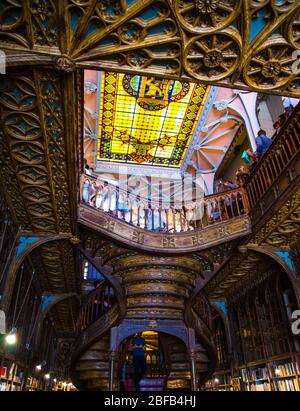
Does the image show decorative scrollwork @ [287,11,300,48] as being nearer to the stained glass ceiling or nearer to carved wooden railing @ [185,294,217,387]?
carved wooden railing @ [185,294,217,387]

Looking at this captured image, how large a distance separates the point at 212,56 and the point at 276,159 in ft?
9.81

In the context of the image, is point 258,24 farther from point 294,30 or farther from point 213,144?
point 213,144

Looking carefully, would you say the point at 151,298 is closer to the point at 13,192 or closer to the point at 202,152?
the point at 13,192

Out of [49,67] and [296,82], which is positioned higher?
[296,82]

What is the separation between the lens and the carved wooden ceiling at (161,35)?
2.43 meters

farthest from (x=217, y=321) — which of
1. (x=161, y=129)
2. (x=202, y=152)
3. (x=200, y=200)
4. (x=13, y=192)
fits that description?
(x=13, y=192)

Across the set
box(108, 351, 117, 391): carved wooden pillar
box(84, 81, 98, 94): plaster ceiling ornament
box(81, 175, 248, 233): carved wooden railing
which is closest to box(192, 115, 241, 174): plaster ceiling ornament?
box(84, 81, 98, 94): plaster ceiling ornament

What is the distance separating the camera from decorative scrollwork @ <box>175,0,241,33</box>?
2.52 metres

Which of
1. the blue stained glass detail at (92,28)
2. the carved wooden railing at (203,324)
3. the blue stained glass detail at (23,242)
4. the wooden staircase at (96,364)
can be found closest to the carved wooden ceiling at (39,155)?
the blue stained glass detail at (23,242)

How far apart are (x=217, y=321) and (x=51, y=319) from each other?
5.55m

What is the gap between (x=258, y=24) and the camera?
272 cm

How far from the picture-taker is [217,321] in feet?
32.6

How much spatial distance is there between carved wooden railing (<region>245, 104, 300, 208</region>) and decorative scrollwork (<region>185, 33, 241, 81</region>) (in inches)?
81.2

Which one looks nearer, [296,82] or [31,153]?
[296,82]
